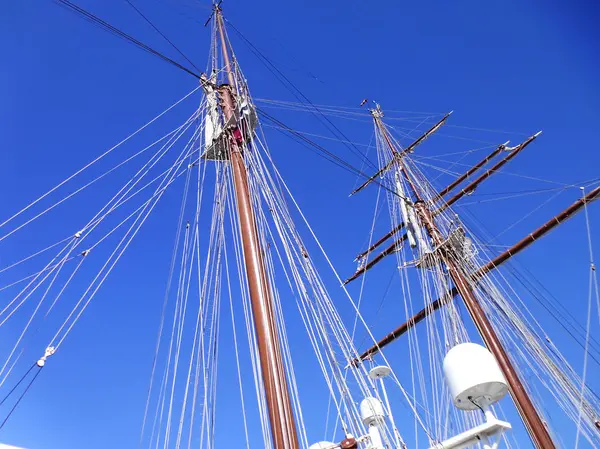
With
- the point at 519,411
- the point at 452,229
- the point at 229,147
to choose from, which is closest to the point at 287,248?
the point at 229,147

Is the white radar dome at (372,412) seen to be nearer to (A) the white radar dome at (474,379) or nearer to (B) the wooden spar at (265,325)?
(B) the wooden spar at (265,325)

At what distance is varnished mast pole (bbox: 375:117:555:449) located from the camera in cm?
1287

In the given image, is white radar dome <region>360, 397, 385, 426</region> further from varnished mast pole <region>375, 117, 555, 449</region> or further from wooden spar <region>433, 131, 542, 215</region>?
wooden spar <region>433, 131, 542, 215</region>

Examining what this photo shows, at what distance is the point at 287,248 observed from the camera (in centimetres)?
946

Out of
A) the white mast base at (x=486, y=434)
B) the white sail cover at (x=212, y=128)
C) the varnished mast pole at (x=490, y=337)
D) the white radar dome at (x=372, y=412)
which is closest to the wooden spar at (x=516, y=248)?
the varnished mast pole at (x=490, y=337)

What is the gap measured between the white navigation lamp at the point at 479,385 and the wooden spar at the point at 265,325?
6.51ft

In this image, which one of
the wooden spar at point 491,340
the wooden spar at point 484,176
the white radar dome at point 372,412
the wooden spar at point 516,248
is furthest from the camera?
the wooden spar at point 484,176

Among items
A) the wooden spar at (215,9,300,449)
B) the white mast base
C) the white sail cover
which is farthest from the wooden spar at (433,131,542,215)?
the white mast base

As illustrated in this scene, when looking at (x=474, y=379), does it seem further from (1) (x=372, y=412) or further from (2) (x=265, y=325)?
(1) (x=372, y=412)

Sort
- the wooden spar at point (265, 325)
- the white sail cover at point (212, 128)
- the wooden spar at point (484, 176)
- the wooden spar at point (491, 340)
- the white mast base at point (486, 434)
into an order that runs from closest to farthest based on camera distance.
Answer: the white mast base at point (486, 434), the wooden spar at point (265, 325), the white sail cover at point (212, 128), the wooden spar at point (491, 340), the wooden spar at point (484, 176)

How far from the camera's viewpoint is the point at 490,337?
51.1 ft

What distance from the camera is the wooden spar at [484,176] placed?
22.9 metres

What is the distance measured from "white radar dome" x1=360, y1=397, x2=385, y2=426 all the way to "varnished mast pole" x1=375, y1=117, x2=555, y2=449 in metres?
6.97

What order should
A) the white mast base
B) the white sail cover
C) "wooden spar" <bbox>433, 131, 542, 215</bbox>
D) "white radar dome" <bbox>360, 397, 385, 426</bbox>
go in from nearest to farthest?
the white mast base → "white radar dome" <bbox>360, 397, 385, 426</bbox> → the white sail cover → "wooden spar" <bbox>433, 131, 542, 215</bbox>
